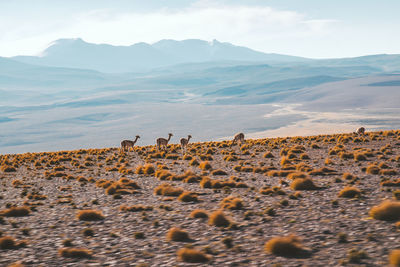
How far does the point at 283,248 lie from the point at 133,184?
47.5 feet

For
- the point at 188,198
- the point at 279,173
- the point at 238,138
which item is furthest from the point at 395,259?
the point at 238,138

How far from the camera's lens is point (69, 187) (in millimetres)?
24594

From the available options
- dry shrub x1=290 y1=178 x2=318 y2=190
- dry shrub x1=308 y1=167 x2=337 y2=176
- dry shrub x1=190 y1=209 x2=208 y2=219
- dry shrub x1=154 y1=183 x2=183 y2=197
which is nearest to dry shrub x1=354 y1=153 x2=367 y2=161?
dry shrub x1=308 y1=167 x2=337 y2=176

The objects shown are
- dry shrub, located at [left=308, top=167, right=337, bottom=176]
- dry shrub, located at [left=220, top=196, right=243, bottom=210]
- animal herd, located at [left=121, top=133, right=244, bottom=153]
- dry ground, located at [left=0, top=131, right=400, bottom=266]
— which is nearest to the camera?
dry ground, located at [left=0, top=131, right=400, bottom=266]

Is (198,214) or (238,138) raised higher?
(238,138)

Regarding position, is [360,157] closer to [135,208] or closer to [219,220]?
[219,220]

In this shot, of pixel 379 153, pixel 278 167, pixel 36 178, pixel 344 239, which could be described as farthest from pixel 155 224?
pixel 379 153

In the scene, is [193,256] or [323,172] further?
[323,172]

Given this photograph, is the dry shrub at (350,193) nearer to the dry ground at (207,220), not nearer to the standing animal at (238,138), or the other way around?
the dry ground at (207,220)

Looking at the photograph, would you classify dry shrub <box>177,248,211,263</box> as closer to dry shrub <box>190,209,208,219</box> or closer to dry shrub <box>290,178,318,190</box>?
dry shrub <box>190,209,208,219</box>

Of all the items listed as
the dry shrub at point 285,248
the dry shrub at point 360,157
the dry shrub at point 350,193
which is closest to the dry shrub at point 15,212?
the dry shrub at point 285,248

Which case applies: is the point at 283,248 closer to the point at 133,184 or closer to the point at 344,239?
the point at 344,239

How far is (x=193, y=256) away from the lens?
10602mm

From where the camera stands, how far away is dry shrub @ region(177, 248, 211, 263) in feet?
34.8
